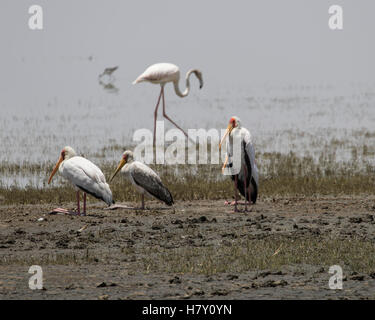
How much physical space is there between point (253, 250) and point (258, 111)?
63.4 feet

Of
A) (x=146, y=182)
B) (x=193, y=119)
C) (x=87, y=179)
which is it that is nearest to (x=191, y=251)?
(x=87, y=179)

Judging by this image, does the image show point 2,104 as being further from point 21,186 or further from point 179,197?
point 179,197

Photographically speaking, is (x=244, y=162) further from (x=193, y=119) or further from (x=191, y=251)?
(x=193, y=119)

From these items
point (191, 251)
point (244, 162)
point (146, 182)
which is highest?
point (244, 162)

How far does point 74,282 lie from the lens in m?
8.08

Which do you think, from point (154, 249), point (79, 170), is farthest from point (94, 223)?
point (154, 249)

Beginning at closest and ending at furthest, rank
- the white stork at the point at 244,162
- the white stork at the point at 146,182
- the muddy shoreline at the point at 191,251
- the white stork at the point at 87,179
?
the muddy shoreline at the point at 191,251 < the white stork at the point at 87,179 < the white stork at the point at 244,162 < the white stork at the point at 146,182

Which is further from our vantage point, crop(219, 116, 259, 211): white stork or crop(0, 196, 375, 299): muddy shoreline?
crop(219, 116, 259, 211): white stork

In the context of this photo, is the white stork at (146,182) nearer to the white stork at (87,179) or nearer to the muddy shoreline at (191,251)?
the muddy shoreline at (191,251)

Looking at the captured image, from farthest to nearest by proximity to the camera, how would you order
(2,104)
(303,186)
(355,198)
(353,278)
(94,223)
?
(2,104)
(303,186)
(355,198)
(94,223)
(353,278)

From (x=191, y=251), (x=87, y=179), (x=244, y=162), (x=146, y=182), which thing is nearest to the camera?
(x=191, y=251)

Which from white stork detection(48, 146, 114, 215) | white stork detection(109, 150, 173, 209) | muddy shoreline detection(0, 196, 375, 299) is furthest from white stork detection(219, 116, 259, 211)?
white stork detection(48, 146, 114, 215)

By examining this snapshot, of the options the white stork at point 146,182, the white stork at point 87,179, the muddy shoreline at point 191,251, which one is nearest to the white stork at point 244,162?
the muddy shoreline at point 191,251

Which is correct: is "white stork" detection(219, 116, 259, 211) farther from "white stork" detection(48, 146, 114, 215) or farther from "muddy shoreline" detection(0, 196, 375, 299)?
"white stork" detection(48, 146, 114, 215)
